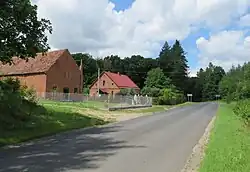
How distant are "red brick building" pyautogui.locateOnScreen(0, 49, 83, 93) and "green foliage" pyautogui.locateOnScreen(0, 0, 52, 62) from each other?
3730cm

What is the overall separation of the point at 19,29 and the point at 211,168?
1312 centimetres

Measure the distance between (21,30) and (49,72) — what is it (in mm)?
39323

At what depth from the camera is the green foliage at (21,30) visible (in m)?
18.0

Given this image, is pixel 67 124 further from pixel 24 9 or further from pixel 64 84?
pixel 64 84

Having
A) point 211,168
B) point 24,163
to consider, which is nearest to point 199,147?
point 211,168

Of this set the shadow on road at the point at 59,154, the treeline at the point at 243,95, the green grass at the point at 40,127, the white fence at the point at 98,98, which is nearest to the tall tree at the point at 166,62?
the treeline at the point at 243,95

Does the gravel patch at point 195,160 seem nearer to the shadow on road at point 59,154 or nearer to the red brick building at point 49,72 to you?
the shadow on road at point 59,154

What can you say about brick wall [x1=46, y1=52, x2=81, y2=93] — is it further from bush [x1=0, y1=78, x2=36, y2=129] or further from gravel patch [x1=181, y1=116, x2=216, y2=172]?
gravel patch [x1=181, y1=116, x2=216, y2=172]

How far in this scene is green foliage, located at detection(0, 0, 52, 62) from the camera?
18.0 meters

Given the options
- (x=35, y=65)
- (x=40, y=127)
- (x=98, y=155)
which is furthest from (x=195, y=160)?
(x=35, y=65)

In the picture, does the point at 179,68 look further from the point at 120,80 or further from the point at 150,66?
the point at 120,80

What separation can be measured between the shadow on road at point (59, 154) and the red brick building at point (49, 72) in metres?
41.9

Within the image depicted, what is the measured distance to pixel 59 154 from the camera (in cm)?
1209

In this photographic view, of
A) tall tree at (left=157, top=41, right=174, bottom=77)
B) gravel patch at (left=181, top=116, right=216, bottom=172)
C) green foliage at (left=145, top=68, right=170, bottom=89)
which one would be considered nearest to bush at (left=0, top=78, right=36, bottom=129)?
gravel patch at (left=181, top=116, right=216, bottom=172)
